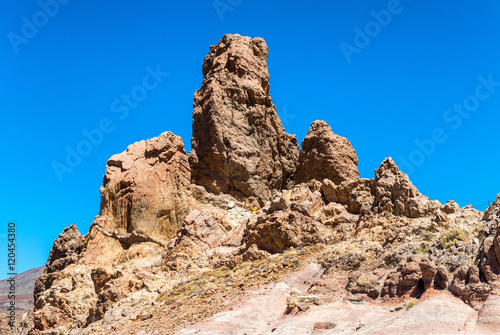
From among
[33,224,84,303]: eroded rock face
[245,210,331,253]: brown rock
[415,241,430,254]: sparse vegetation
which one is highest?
[33,224,84,303]: eroded rock face

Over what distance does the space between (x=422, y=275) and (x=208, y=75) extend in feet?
99.5

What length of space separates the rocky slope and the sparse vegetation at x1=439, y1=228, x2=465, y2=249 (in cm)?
6

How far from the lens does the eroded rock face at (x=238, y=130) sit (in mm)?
40156

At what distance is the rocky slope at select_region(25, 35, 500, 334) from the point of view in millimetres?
17266

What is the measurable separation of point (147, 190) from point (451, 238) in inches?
843

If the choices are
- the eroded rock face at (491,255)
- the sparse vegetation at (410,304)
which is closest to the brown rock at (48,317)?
the sparse vegetation at (410,304)

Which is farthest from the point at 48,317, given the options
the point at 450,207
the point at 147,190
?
the point at 450,207

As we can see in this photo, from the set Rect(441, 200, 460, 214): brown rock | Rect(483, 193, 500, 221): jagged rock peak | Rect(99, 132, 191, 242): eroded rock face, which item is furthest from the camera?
Rect(99, 132, 191, 242): eroded rock face

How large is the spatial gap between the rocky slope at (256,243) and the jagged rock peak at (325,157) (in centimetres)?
11

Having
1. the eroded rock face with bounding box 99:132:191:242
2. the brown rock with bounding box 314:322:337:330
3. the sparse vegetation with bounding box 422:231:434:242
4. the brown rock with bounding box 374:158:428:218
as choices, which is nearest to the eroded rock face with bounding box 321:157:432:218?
the brown rock with bounding box 374:158:428:218

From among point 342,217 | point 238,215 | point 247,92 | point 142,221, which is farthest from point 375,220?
point 247,92

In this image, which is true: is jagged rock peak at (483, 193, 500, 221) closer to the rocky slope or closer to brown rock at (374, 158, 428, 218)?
the rocky slope

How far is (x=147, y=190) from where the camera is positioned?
36000mm

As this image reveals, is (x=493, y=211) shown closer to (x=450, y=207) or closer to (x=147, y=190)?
(x=450, y=207)
